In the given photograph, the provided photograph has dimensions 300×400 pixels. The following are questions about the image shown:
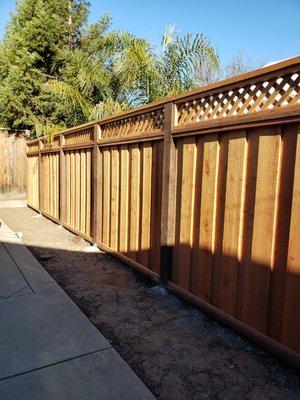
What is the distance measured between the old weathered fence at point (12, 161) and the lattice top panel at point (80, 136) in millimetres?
4673

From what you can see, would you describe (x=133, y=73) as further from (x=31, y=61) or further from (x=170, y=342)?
(x=170, y=342)

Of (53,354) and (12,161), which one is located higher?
(12,161)

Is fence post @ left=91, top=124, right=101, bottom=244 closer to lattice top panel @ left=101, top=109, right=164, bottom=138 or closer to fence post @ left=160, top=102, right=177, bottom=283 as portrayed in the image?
lattice top panel @ left=101, top=109, right=164, bottom=138

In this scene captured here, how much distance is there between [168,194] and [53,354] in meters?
1.75

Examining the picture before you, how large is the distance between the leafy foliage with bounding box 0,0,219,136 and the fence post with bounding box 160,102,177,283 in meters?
3.61

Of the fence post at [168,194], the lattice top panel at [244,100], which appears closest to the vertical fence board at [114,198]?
the fence post at [168,194]

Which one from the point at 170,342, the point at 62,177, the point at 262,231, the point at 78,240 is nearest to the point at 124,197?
the point at 78,240

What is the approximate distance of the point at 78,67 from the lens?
9102mm

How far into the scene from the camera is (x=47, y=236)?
6.20 metres

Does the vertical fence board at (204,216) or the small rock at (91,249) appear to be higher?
the vertical fence board at (204,216)

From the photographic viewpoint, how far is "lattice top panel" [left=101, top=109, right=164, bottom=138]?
3.64 metres

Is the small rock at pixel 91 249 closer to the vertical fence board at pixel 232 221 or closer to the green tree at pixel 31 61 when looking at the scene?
the vertical fence board at pixel 232 221

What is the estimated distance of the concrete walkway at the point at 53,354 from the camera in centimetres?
194

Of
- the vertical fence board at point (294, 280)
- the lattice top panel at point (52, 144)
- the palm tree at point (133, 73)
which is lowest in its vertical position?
the vertical fence board at point (294, 280)
